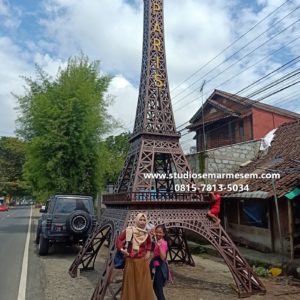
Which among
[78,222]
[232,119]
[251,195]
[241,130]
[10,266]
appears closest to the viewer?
[10,266]

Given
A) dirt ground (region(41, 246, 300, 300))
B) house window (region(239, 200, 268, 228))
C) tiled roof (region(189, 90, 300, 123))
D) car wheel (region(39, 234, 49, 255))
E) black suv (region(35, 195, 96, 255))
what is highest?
tiled roof (region(189, 90, 300, 123))

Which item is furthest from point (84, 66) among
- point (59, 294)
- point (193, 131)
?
point (59, 294)

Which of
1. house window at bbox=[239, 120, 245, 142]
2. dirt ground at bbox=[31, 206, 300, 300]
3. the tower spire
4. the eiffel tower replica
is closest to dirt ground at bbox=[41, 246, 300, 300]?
dirt ground at bbox=[31, 206, 300, 300]

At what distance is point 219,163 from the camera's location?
17281mm

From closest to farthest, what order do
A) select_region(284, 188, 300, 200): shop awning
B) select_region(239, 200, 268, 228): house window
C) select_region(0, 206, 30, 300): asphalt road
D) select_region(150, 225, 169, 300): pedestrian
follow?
select_region(150, 225, 169, 300): pedestrian < select_region(0, 206, 30, 300): asphalt road < select_region(284, 188, 300, 200): shop awning < select_region(239, 200, 268, 228): house window

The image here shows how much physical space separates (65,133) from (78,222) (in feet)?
25.7

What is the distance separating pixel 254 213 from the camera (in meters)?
13.6

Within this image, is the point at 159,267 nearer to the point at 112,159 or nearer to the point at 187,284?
the point at 187,284

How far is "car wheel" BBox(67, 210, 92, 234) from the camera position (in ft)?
→ 42.0

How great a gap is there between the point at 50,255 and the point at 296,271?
8.70m

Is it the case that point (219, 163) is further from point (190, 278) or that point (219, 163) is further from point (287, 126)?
point (190, 278)

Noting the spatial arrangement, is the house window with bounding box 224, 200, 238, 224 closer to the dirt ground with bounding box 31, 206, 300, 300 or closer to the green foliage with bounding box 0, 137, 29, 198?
the dirt ground with bounding box 31, 206, 300, 300

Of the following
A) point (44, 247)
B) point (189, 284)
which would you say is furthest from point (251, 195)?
point (44, 247)

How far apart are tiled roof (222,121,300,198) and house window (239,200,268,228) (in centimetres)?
84
